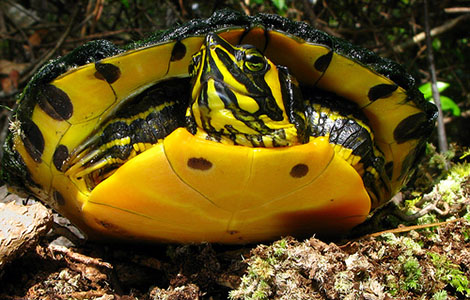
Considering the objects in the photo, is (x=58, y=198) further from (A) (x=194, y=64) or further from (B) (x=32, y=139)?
(A) (x=194, y=64)

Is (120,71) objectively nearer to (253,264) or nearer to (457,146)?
(253,264)

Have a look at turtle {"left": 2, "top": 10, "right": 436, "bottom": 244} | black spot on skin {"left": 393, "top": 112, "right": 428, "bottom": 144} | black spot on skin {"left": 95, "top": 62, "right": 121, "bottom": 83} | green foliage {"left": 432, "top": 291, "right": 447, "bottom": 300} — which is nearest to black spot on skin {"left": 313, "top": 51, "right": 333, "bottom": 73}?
turtle {"left": 2, "top": 10, "right": 436, "bottom": 244}

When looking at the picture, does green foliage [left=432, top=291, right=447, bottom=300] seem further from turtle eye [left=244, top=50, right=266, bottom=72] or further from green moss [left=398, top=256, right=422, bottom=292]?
turtle eye [left=244, top=50, right=266, bottom=72]

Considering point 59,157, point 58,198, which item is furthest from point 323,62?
point 58,198

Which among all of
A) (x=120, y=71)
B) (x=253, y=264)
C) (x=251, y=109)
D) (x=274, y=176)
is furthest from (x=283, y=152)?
(x=120, y=71)

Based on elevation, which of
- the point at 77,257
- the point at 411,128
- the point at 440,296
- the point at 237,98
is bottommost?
the point at 440,296

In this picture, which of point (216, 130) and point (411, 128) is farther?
point (411, 128)

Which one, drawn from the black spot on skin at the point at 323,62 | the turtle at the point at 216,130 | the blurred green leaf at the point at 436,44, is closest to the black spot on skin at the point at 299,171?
the turtle at the point at 216,130
